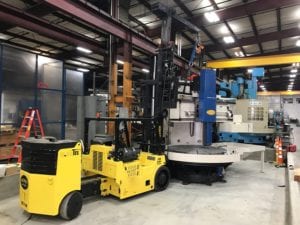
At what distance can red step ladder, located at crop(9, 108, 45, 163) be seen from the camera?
19.9 ft

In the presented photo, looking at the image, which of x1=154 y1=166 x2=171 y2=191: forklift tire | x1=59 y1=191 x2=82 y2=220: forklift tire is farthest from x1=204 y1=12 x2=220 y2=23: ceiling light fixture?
x1=59 y1=191 x2=82 y2=220: forklift tire

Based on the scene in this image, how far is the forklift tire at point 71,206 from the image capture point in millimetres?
3266

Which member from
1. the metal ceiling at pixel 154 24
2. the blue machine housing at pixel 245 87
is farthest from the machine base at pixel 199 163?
the blue machine housing at pixel 245 87

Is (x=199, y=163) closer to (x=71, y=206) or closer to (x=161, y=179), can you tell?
(x=161, y=179)

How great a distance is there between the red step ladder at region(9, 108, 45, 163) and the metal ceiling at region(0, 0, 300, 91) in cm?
204

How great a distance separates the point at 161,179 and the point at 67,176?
189 cm

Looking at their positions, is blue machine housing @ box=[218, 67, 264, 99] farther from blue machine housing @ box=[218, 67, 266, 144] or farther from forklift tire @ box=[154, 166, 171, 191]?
forklift tire @ box=[154, 166, 171, 191]

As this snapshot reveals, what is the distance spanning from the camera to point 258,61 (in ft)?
36.4

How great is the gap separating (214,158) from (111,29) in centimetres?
332

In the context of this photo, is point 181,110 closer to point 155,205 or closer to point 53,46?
point 155,205

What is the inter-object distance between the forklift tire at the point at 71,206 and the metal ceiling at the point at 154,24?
3087 millimetres

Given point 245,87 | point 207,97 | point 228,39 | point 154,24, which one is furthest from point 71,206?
point 228,39

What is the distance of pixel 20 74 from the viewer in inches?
276

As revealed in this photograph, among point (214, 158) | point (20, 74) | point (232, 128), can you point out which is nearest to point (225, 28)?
point (232, 128)
